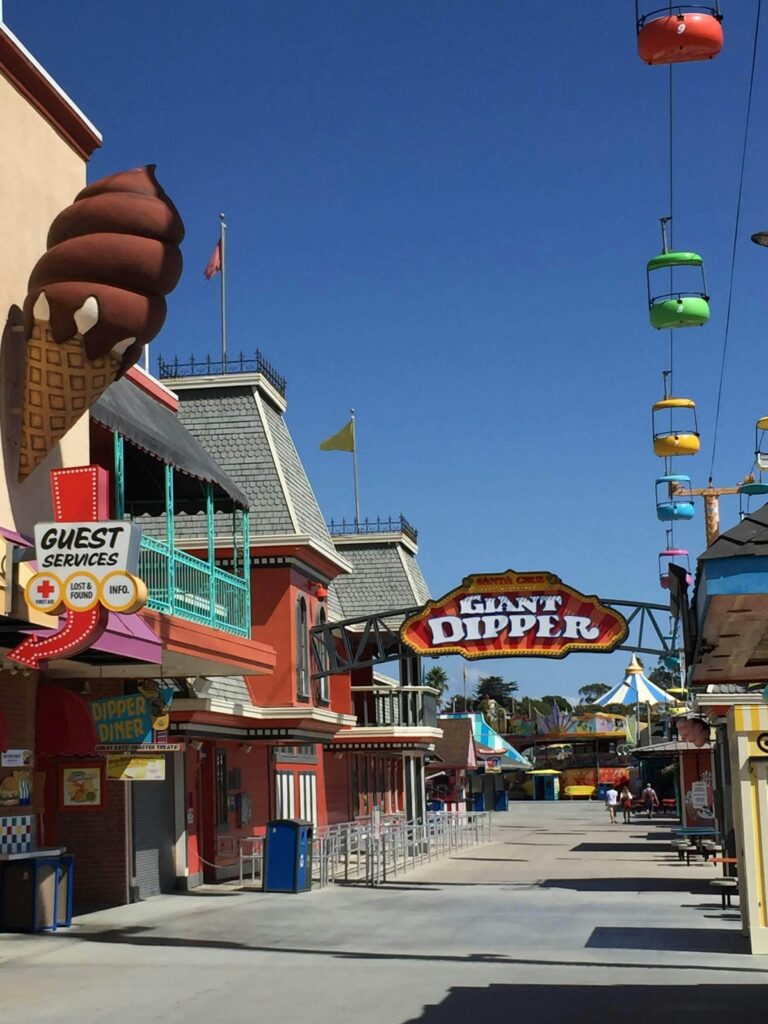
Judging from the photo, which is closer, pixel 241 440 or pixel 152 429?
pixel 152 429

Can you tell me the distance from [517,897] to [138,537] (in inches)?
453

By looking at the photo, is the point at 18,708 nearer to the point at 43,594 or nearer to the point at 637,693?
the point at 43,594

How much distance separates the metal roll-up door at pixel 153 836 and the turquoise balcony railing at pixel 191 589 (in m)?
3.05

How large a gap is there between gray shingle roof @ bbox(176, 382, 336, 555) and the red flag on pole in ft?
9.27

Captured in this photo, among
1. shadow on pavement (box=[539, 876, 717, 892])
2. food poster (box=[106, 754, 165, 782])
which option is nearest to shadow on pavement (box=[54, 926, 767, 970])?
food poster (box=[106, 754, 165, 782])

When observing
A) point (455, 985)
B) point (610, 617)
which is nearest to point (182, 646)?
point (455, 985)

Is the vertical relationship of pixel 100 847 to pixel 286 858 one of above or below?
above

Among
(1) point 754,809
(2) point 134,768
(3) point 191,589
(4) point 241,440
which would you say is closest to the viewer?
(1) point 754,809

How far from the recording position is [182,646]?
1848cm

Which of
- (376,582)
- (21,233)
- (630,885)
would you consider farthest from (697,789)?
(21,233)

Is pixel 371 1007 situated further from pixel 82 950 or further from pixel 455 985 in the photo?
pixel 82 950

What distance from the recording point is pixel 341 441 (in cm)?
4297

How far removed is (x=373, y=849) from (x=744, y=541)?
17.6 metres

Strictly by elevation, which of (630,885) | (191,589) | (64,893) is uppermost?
(191,589)
